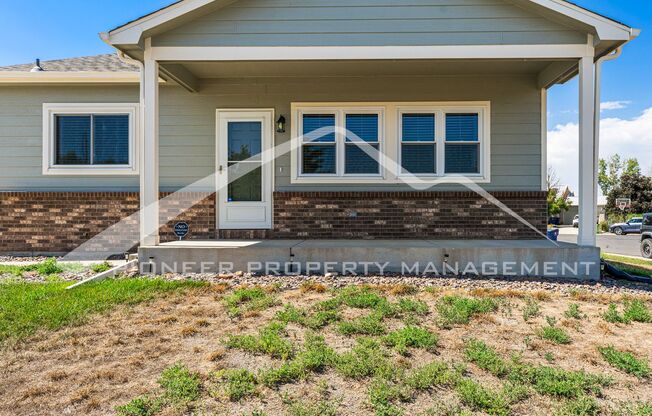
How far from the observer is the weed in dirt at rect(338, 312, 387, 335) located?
3.62 meters

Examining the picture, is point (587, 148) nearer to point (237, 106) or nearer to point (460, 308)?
point (460, 308)

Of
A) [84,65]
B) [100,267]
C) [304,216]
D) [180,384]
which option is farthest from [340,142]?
[180,384]

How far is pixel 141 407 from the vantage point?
2.40m

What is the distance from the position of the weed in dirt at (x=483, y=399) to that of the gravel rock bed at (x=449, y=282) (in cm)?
272

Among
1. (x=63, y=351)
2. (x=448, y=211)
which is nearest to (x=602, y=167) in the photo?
(x=448, y=211)

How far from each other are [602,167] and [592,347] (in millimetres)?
56722

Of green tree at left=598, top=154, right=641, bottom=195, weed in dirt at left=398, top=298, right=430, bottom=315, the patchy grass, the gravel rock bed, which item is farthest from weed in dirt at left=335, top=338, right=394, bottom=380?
green tree at left=598, top=154, right=641, bottom=195

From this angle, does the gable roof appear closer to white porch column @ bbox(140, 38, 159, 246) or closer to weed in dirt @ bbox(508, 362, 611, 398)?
white porch column @ bbox(140, 38, 159, 246)

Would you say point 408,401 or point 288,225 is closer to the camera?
point 408,401

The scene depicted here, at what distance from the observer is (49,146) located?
7961 millimetres

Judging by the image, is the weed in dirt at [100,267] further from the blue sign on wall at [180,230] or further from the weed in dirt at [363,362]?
the weed in dirt at [363,362]

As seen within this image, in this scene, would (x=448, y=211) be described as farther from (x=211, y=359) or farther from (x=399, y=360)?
(x=211, y=359)

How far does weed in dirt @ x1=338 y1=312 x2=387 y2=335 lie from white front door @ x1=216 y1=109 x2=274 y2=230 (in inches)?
173

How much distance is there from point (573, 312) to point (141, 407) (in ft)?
13.2
